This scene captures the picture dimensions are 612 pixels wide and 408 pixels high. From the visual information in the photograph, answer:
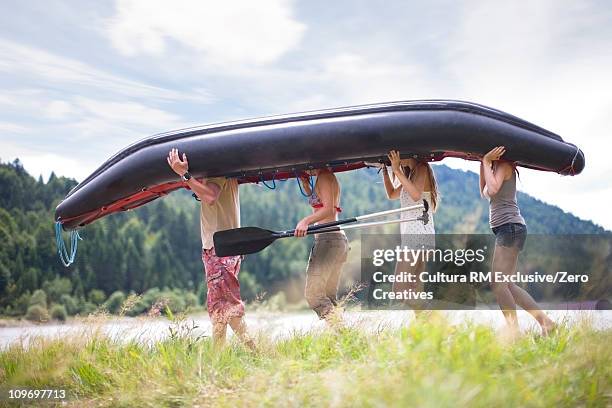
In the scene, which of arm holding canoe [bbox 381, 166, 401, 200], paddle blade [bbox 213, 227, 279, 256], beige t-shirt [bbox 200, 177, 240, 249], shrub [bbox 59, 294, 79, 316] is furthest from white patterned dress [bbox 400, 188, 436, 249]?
shrub [bbox 59, 294, 79, 316]

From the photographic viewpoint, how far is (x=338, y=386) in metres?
3.92

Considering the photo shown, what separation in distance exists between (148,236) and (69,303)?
6578mm

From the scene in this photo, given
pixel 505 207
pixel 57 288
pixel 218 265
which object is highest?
pixel 505 207

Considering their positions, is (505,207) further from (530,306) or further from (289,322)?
(289,322)

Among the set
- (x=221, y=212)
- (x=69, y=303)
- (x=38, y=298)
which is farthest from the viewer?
(x=69, y=303)

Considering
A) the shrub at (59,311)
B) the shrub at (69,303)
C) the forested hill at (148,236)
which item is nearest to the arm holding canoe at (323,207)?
the forested hill at (148,236)

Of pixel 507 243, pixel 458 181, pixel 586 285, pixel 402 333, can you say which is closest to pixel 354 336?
pixel 402 333

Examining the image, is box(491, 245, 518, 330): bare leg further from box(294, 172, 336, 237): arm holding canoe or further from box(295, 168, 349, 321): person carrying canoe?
box(294, 172, 336, 237): arm holding canoe

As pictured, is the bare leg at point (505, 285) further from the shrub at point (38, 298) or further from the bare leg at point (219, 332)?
the shrub at point (38, 298)

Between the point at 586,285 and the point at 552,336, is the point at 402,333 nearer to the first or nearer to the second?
the point at 552,336

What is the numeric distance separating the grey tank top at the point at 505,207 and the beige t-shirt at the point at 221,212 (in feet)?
6.42

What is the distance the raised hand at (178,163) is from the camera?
18.2 feet

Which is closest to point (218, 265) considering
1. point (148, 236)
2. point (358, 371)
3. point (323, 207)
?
point (323, 207)

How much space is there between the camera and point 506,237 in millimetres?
5223
